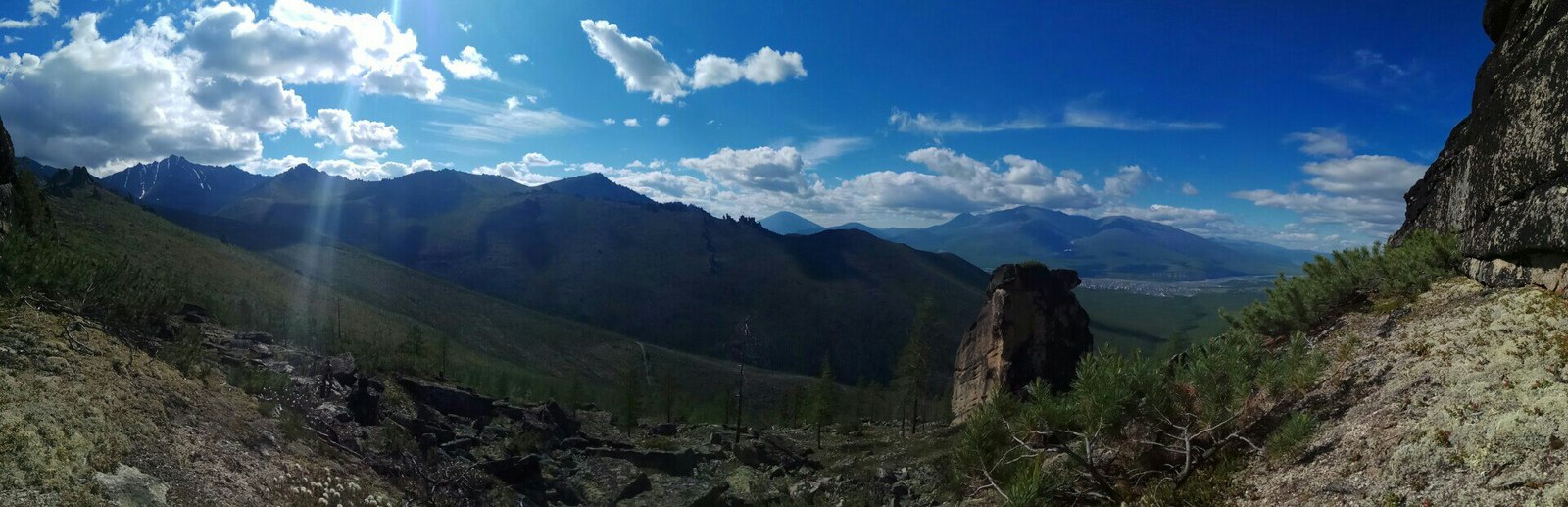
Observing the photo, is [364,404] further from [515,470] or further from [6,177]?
[6,177]

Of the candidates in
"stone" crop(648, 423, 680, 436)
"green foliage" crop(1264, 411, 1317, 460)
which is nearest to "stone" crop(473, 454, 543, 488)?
"green foliage" crop(1264, 411, 1317, 460)

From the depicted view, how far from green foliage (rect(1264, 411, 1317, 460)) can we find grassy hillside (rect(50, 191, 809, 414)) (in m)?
56.5

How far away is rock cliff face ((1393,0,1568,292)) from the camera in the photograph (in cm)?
988

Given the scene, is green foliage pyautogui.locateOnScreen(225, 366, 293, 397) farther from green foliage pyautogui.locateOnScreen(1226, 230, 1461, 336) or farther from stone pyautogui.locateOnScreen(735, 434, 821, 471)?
stone pyautogui.locateOnScreen(735, 434, 821, 471)

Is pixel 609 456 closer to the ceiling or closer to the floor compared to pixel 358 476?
closer to the floor

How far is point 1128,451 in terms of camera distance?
10625mm

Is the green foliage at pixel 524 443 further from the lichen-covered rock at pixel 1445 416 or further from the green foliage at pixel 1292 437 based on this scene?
the lichen-covered rock at pixel 1445 416

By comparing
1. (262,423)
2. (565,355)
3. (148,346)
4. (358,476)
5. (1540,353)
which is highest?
(1540,353)

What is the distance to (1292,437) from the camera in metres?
8.86

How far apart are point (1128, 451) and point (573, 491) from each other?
98.3 feet

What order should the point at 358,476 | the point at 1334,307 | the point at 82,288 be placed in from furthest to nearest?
the point at 358,476, the point at 82,288, the point at 1334,307

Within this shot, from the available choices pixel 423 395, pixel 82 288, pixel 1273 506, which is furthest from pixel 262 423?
pixel 423 395

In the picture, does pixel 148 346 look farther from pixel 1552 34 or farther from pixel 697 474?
pixel 697 474

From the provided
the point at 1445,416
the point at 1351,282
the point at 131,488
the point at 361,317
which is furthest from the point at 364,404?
the point at 361,317
